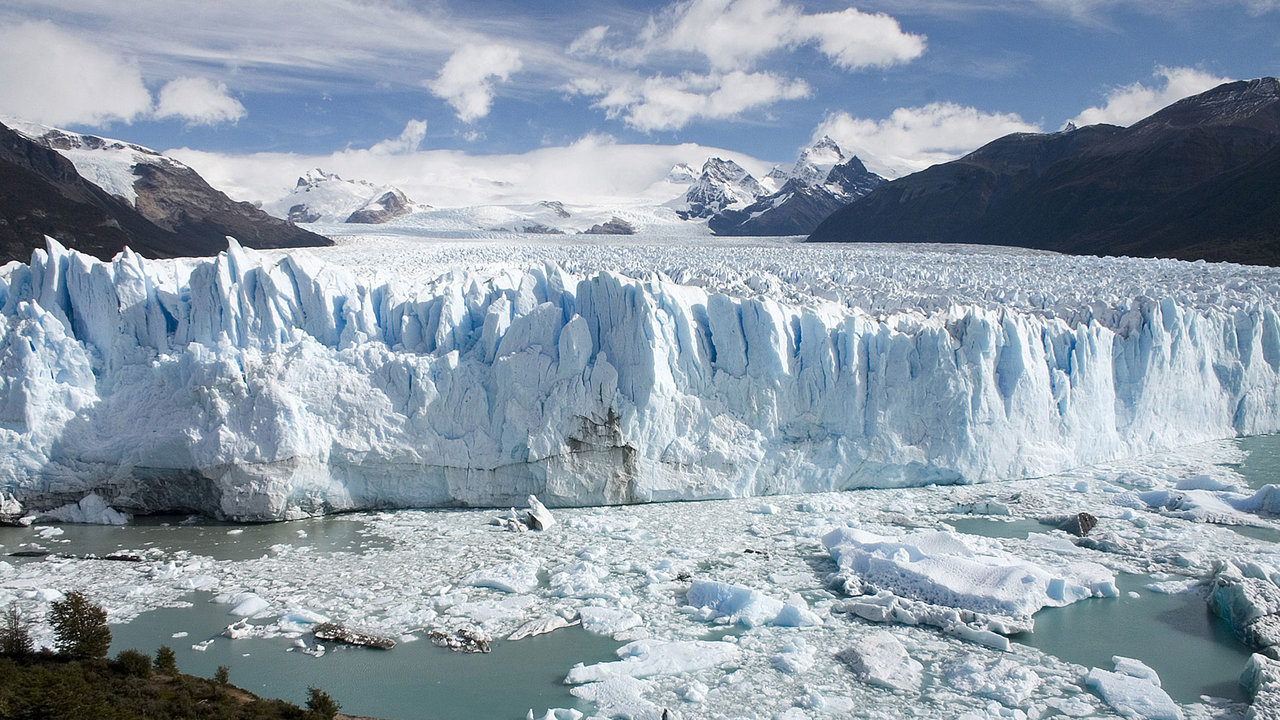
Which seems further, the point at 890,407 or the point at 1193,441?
the point at 1193,441

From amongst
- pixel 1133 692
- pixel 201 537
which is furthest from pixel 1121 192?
pixel 201 537

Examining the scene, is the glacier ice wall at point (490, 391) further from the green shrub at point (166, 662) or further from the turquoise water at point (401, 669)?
the green shrub at point (166, 662)

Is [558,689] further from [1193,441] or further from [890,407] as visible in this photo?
[1193,441]

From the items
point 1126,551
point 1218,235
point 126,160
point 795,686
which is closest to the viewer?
point 795,686

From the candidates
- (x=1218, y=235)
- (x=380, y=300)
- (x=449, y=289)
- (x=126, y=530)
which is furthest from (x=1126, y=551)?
(x=1218, y=235)

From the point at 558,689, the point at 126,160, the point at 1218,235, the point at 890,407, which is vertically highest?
the point at 126,160
